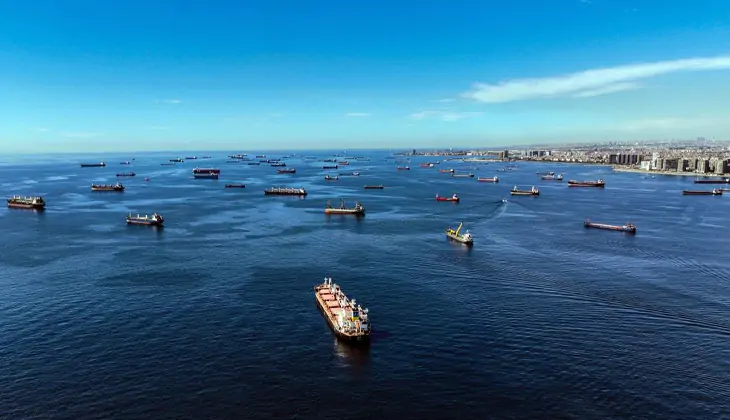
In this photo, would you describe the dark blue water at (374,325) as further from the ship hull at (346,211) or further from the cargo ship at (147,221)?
the ship hull at (346,211)

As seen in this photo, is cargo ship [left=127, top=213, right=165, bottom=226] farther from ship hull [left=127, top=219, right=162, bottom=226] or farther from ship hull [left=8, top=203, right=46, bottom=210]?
ship hull [left=8, top=203, right=46, bottom=210]

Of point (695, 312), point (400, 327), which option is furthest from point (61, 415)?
point (695, 312)

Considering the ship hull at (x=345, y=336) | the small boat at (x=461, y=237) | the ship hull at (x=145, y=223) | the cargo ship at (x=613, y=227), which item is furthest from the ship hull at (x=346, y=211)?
the ship hull at (x=345, y=336)

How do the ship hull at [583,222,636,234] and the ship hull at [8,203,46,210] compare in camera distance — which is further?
the ship hull at [8,203,46,210]

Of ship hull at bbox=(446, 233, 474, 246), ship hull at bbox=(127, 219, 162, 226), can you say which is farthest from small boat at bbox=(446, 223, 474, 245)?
ship hull at bbox=(127, 219, 162, 226)

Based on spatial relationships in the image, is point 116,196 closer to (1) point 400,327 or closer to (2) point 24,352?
(2) point 24,352

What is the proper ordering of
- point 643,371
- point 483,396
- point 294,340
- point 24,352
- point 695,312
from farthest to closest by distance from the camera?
point 695,312 → point 294,340 → point 24,352 → point 643,371 → point 483,396
